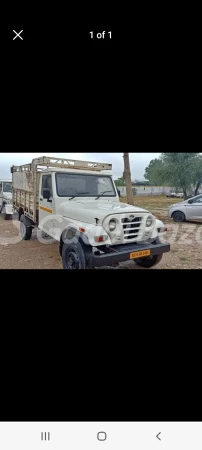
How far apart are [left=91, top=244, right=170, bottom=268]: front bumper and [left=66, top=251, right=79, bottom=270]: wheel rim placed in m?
0.28

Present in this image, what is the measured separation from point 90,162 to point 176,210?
13.2 feet

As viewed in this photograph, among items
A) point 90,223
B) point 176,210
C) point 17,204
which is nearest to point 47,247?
point 17,204

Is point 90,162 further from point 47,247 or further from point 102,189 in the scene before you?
point 47,247

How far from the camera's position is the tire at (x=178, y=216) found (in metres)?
7.15

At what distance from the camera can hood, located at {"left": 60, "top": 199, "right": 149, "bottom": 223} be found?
108 inches

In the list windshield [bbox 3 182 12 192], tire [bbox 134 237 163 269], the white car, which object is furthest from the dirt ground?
windshield [bbox 3 182 12 192]

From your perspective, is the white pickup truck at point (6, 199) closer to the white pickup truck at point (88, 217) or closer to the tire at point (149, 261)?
the white pickup truck at point (88, 217)

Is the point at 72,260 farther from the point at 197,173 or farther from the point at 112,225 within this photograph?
the point at 197,173

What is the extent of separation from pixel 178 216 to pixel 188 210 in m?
0.40

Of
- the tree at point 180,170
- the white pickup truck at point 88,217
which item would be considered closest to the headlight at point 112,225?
the white pickup truck at point 88,217

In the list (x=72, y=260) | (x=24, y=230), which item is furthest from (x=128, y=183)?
(x=72, y=260)

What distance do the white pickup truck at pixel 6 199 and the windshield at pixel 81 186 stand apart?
14.8 ft

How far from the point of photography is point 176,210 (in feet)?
23.7

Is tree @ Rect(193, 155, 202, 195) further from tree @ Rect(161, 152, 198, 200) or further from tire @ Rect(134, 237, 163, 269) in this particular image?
tire @ Rect(134, 237, 163, 269)
